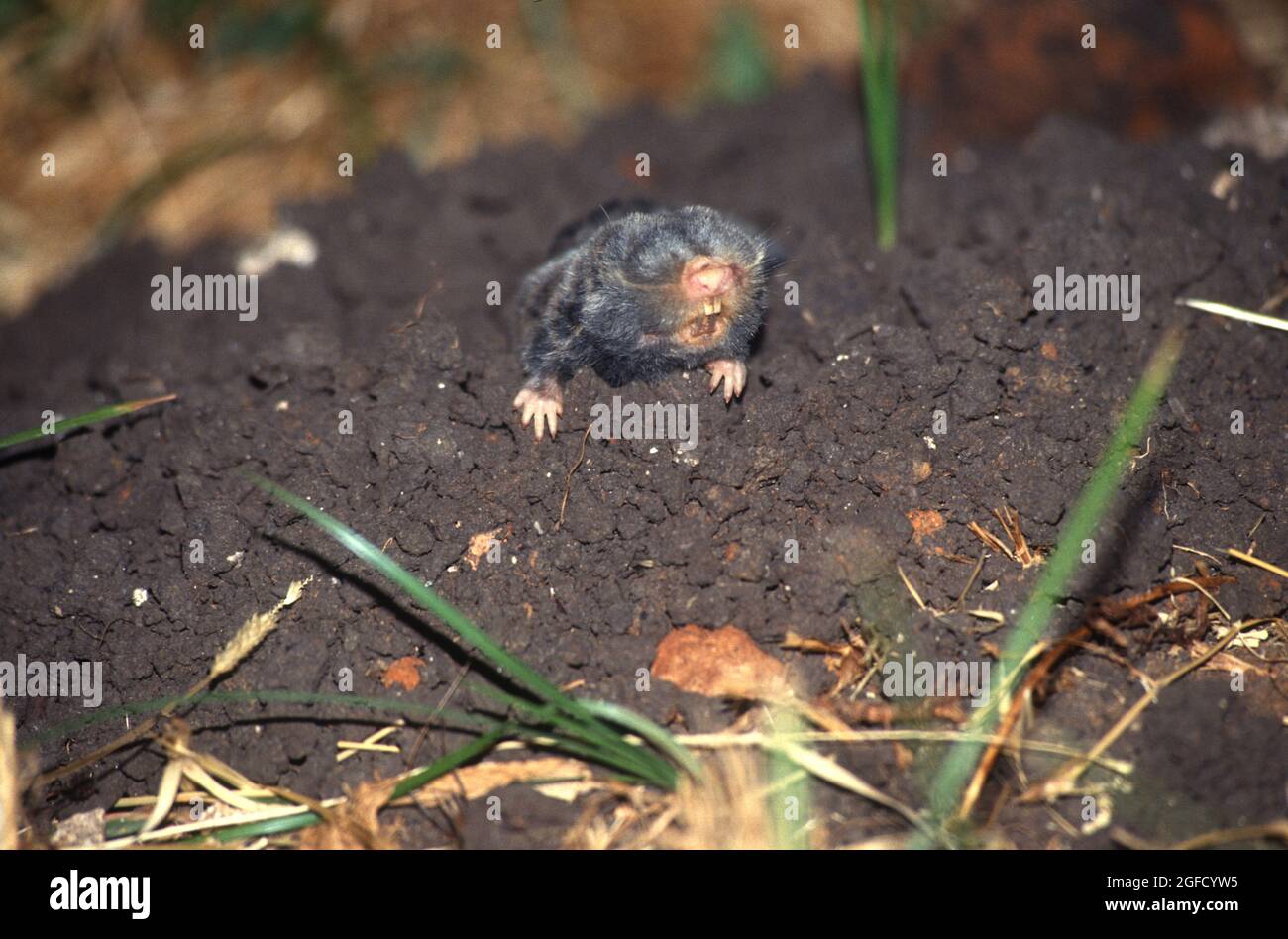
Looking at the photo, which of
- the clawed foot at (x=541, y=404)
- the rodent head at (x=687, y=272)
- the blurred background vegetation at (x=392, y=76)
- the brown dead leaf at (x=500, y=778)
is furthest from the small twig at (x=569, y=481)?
the blurred background vegetation at (x=392, y=76)

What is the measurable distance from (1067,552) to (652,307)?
1.49m

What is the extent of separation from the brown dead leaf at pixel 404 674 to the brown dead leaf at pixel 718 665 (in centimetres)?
75

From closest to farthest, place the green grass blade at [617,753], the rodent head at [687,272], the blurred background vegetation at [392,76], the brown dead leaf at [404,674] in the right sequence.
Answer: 1. the green grass blade at [617,753]
2. the brown dead leaf at [404,674]
3. the rodent head at [687,272]
4. the blurred background vegetation at [392,76]

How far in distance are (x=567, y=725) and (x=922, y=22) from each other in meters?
4.82

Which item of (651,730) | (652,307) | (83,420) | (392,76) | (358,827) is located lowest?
(358,827)

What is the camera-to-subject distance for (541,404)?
10.8ft

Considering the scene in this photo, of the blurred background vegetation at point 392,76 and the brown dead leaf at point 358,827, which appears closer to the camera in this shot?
the brown dead leaf at point 358,827

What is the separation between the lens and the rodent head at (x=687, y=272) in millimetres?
3090

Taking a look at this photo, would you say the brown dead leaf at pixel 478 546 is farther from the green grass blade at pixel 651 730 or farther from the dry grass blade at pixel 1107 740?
the dry grass blade at pixel 1107 740

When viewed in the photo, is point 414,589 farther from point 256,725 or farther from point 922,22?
point 922,22

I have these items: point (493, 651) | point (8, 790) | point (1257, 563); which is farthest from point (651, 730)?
point (1257, 563)

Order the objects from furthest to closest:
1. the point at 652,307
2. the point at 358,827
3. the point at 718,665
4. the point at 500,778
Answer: the point at 652,307, the point at 718,665, the point at 500,778, the point at 358,827

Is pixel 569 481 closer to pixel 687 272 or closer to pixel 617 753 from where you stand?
pixel 687 272

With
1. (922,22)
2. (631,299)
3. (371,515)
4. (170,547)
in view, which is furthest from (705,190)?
(170,547)
